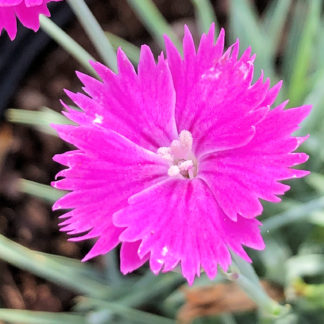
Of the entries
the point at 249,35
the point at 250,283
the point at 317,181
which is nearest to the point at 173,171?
the point at 250,283

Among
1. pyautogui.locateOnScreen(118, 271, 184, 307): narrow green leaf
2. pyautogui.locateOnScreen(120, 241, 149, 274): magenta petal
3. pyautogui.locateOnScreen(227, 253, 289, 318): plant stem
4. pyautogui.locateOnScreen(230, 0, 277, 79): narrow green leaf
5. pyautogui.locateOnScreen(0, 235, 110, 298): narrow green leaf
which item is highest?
pyautogui.locateOnScreen(230, 0, 277, 79): narrow green leaf

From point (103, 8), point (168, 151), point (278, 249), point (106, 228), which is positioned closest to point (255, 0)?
point (103, 8)

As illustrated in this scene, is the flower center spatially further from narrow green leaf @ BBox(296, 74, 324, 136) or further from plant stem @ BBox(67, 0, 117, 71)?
narrow green leaf @ BBox(296, 74, 324, 136)

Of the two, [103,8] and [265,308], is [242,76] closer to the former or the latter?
[265,308]

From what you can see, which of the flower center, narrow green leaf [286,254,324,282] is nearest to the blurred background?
narrow green leaf [286,254,324,282]

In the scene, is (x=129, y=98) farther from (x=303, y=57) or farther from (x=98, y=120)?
(x=303, y=57)

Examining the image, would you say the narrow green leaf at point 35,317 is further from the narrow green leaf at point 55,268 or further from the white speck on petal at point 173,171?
the white speck on petal at point 173,171

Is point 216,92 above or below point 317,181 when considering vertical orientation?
above

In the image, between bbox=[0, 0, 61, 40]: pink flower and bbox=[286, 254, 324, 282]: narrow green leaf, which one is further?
Result: bbox=[286, 254, 324, 282]: narrow green leaf
